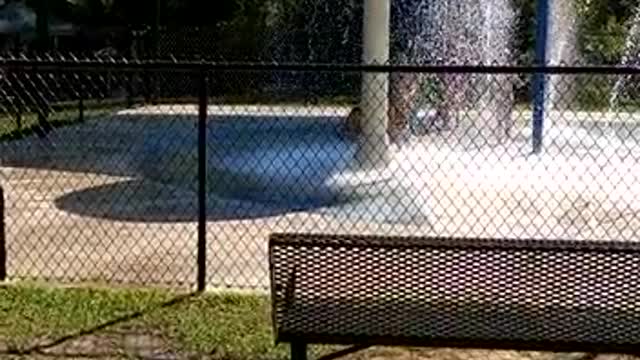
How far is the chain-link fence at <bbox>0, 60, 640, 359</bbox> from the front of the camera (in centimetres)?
754

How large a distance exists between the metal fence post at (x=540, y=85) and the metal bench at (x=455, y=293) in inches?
324

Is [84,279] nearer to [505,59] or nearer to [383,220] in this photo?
[383,220]

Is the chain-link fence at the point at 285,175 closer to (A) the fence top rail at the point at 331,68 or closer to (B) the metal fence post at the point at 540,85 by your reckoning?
(A) the fence top rail at the point at 331,68

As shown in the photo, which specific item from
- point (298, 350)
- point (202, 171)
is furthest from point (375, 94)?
point (298, 350)

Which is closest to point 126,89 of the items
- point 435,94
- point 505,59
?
point 505,59

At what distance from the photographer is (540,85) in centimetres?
1269

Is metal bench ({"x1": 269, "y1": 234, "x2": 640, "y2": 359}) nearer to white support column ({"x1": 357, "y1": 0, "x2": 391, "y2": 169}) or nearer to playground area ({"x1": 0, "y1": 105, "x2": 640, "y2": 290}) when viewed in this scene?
playground area ({"x1": 0, "y1": 105, "x2": 640, "y2": 290})

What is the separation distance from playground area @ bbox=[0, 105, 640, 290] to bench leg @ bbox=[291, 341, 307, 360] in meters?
2.37

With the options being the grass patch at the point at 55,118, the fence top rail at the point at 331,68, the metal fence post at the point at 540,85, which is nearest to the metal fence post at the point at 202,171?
the fence top rail at the point at 331,68

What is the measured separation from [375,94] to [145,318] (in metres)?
5.91

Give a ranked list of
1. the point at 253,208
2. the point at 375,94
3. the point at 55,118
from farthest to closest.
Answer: the point at 55,118
the point at 375,94
the point at 253,208

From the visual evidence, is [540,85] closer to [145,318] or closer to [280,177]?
[280,177]

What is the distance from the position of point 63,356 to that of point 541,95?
8128mm

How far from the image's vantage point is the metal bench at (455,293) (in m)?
4.54
